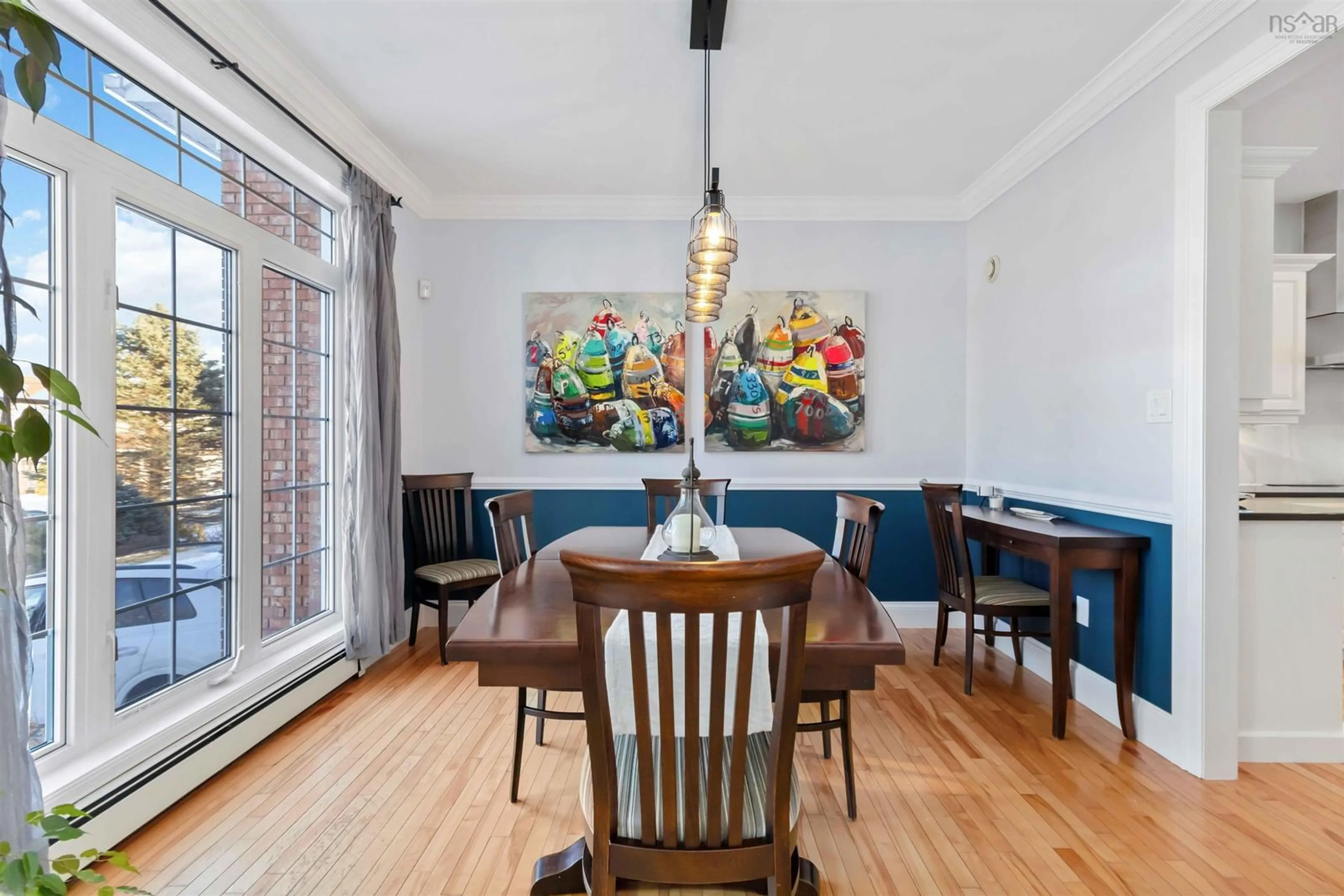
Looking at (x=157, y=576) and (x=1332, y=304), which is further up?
(x=1332, y=304)

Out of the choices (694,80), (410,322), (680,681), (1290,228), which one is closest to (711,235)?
(694,80)

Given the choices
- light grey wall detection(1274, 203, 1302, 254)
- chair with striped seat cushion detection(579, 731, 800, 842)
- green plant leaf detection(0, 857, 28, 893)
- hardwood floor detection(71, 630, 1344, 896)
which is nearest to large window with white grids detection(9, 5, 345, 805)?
hardwood floor detection(71, 630, 1344, 896)

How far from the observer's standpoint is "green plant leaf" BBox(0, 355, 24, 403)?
2.79 feet

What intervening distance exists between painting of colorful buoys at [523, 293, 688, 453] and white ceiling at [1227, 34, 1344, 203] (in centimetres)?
273

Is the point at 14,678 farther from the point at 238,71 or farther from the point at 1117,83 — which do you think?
the point at 1117,83

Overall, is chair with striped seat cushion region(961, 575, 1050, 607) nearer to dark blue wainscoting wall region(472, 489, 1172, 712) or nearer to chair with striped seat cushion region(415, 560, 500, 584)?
dark blue wainscoting wall region(472, 489, 1172, 712)

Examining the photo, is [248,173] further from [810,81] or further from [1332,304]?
[1332,304]

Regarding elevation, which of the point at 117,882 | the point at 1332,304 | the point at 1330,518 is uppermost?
the point at 1332,304

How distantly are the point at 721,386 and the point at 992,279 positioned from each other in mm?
1740

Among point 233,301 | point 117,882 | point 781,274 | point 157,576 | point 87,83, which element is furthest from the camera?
point 781,274

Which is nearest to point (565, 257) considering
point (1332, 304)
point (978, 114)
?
point (978, 114)

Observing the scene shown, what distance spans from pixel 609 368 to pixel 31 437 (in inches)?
131

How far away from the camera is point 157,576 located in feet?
7.26

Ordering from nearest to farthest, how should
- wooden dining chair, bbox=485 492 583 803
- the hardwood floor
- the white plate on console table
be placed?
the hardwood floor → wooden dining chair, bbox=485 492 583 803 → the white plate on console table
